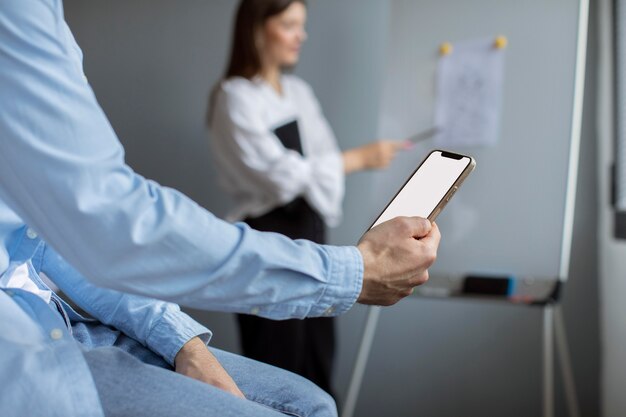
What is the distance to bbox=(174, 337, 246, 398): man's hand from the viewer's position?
727mm

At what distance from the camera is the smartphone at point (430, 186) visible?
30.9 inches

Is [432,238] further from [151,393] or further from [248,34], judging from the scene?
[248,34]

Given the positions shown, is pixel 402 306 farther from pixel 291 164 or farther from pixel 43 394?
pixel 43 394

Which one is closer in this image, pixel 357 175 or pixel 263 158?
pixel 263 158

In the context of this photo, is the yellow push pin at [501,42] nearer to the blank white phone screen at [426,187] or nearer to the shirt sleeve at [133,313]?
the blank white phone screen at [426,187]

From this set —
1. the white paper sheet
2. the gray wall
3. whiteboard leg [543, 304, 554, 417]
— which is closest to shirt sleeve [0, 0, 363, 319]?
whiteboard leg [543, 304, 554, 417]

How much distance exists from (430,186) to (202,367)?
1.02 feet

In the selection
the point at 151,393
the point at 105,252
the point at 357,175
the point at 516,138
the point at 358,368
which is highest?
the point at 105,252

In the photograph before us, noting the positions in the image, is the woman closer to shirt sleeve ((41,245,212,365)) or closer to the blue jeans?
shirt sleeve ((41,245,212,365))

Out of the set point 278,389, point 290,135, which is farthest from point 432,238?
point 290,135

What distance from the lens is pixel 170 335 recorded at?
781 millimetres

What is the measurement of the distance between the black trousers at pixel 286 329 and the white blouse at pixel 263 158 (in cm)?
3

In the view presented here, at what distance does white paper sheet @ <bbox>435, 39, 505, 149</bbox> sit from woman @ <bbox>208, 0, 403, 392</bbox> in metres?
0.14

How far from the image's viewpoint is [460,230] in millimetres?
1793
